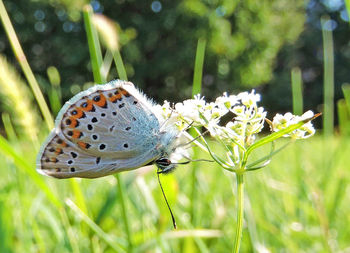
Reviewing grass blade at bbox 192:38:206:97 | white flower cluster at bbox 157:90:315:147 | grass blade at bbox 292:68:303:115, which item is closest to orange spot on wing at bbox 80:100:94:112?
white flower cluster at bbox 157:90:315:147

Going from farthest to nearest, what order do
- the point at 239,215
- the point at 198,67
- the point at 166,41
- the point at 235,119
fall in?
1. the point at 166,41
2. the point at 198,67
3. the point at 235,119
4. the point at 239,215

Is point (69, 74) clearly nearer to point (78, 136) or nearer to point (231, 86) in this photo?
point (231, 86)

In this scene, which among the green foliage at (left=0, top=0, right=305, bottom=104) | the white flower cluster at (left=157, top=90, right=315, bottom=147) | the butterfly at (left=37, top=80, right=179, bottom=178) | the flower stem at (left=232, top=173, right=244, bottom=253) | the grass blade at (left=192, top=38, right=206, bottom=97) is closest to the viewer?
the flower stem at (left=232, top=173, right=244, bottom=253)

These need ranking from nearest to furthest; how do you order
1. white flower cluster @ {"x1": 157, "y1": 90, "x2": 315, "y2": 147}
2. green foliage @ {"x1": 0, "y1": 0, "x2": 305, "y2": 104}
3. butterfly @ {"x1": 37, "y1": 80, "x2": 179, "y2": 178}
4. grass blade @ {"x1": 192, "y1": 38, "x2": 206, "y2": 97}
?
white flower cluster @ {"x1": 157, "y1": 90, "x2": 315, "y2": 147} → butterfly @ {"x1": 37, "y1": 80, "x2": 179, "y2": 178} → grass blade @ {"x1": 192, "y1": 38, "x2": 206, "y2": 97} → green foliage @ {"x1": 0, "y1": 0, "x2": 305, "y2": 104}

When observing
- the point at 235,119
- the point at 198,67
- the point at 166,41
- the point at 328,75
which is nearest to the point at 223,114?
the point at 235,119

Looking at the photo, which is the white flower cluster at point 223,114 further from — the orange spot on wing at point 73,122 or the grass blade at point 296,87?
the grass blade at point 296,87

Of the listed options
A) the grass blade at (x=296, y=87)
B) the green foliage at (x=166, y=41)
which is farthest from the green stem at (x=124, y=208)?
the green foliage at (x=166, y=41)

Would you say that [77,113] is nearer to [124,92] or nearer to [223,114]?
[124,92]

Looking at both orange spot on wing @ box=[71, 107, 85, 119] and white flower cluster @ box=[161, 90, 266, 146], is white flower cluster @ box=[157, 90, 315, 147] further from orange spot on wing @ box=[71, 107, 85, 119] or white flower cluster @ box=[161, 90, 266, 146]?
orange spot on wing @ box=[71, 107, 85, 119]
